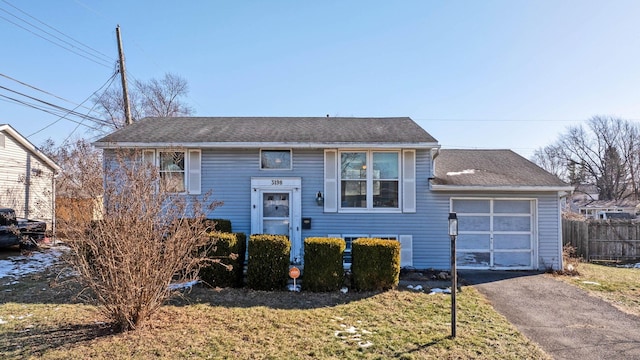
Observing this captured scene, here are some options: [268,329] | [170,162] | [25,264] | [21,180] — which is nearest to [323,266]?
[268,329]

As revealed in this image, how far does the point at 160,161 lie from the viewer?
31.9ft

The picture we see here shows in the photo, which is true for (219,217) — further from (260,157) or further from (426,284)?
(426,284)

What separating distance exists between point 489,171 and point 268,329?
26.6 ft

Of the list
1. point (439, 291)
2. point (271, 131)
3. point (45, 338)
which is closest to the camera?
point (45, 338)

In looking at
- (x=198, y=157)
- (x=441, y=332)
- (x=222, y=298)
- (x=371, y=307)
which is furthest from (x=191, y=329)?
(x=198, y=157)

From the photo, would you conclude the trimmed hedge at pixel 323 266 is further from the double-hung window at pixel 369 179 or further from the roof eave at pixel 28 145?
the roof eave at pixel 28 145

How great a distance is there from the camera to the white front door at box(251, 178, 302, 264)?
952 centimetres

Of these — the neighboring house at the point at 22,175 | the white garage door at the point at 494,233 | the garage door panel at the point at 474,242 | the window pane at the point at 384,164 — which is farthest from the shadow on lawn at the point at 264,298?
the neighboring house at the point at 22,175

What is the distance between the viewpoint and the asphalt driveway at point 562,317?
4.62 metres

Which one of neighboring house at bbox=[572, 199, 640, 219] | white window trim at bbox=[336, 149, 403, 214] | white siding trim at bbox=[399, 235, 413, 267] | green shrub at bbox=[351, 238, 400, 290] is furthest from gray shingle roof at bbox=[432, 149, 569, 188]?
neighboring house at bbox=[572, 199, 640, 219]

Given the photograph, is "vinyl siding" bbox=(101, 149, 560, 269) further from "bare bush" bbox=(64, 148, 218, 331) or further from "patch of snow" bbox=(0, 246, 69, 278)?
"bare bush" bbox=(64, 148, 218, 331)

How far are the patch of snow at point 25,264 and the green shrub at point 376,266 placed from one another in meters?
6.32

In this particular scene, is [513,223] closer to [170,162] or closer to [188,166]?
[188,166]

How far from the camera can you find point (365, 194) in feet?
31.7
